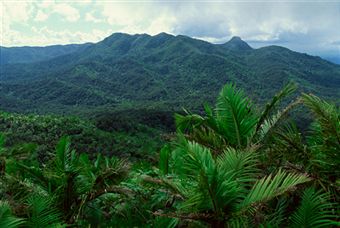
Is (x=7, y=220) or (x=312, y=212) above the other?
(x=312, y=212)

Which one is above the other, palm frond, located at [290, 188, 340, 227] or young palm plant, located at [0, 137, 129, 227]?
palm frond, located at [290, 188, 340, 227]

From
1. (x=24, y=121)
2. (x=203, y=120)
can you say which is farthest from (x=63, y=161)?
(x=24, y=121)

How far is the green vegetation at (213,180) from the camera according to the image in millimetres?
3231

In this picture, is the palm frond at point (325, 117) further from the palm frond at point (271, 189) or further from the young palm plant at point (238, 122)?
the palm frond at point (271, 189)

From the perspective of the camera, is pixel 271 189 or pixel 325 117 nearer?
pixel 271 189

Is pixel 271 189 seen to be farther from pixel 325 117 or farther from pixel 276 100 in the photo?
pixel 276 100

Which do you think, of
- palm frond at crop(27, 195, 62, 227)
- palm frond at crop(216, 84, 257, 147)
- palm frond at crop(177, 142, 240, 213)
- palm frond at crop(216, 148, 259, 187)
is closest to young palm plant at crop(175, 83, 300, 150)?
palm frond at crop(216, 84, 257, 147)

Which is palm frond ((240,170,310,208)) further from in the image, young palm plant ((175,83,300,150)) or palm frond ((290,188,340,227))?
young palm plant ((175,83,300,150))

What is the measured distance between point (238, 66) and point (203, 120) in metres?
196

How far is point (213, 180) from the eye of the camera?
10.2 ft

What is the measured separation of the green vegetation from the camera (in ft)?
10.6

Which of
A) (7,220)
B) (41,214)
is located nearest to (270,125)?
(41,214)

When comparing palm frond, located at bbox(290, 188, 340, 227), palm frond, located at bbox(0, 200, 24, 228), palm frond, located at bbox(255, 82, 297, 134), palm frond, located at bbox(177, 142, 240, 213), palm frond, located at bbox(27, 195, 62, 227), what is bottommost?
palm frond, located at bbox(27, 195, 62, 227)

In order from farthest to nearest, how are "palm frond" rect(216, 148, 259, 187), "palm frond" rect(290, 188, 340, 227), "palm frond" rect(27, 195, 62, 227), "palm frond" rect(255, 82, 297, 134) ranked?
"palm frond" rect(255, 82, 297, 134) → "palm frond" rect(27, 195, 62, 227) → "palm frond" rect(216, 148, 259, 187) → "palm frond" rect(290, 188, 340, 227)
